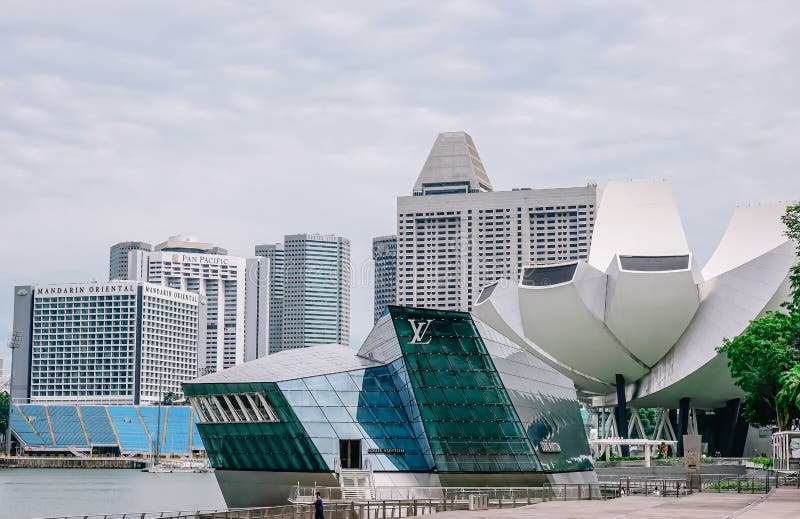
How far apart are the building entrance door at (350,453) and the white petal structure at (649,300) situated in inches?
1901

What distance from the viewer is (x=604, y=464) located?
106 m

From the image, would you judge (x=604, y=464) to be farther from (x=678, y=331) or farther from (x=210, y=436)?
(x=210, y=436)

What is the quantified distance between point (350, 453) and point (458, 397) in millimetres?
7236

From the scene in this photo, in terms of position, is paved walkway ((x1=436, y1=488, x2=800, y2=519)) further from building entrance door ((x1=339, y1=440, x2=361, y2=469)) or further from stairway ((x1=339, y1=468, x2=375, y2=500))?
building entrance door ((x1=339, y1=440, x2=361, y2=469))

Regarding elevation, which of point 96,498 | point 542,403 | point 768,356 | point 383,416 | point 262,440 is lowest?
point 96,498

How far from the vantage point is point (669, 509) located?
46.1m

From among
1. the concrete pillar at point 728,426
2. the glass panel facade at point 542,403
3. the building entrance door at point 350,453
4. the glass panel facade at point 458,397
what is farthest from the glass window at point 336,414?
the concrete pillar at point 728,426

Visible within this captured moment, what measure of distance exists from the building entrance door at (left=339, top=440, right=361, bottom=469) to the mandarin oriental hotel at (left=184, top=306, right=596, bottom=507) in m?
0.08

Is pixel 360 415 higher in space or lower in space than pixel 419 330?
lower

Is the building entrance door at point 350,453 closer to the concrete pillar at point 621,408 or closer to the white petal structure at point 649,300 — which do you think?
the white petal structure at point 649,300

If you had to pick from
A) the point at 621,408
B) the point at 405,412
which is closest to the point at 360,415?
the point at 405,412

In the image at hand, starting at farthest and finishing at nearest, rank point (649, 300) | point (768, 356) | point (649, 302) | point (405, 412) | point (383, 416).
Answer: point (649, 302) < point (649, 300) < point (768, 356) < point (405, 412) < point (383, 416)

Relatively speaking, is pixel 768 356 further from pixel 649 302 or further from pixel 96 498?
pixel 96 498

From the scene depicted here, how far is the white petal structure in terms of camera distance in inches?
4257
